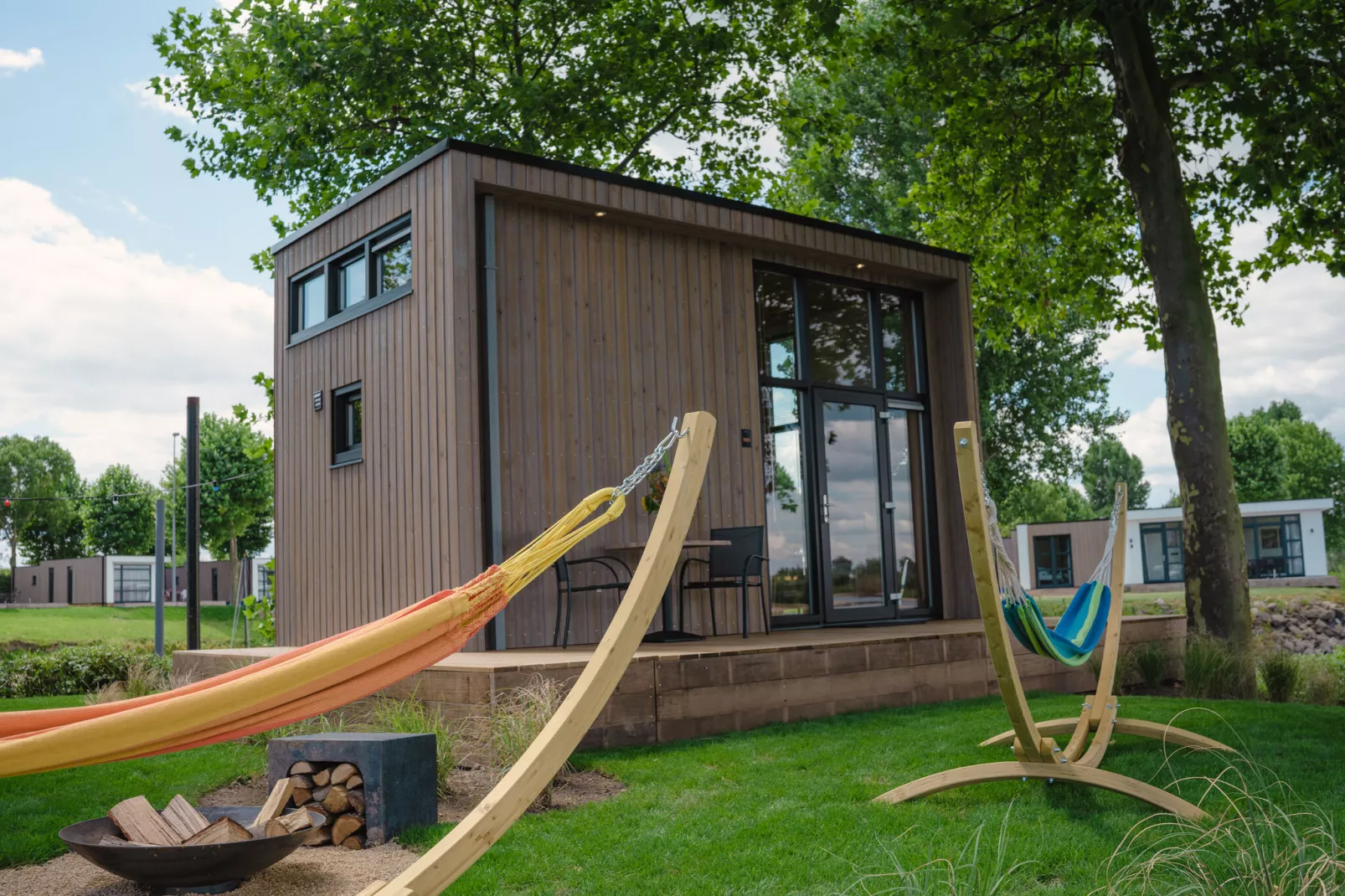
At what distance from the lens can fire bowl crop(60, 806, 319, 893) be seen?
3.30m

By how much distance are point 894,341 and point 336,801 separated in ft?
23.1

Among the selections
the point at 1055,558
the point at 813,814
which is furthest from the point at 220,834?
the point at 1055,558

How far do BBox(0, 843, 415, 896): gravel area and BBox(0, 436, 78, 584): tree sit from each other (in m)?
47.2

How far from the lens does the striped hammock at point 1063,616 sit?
12.2ft

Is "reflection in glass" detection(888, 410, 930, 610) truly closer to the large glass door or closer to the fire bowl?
the large glass door

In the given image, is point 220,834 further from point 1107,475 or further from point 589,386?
point 1107,475

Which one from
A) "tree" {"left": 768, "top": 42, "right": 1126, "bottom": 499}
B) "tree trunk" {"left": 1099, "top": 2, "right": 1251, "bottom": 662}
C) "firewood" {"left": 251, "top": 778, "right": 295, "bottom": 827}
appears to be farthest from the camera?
"tree" {"left": 768, "top": 42, "right": 1126, "bottom": 499}

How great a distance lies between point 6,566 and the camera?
48.2m

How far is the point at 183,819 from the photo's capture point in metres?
3.70

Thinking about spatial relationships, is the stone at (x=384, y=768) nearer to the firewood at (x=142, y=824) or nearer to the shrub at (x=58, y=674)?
the firewood at (x=142, y=824)

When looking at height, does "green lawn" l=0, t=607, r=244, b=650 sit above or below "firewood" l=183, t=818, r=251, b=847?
below

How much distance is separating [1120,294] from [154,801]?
460 inches

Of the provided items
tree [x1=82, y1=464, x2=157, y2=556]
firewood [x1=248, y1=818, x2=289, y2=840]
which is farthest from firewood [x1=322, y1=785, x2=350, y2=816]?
tree [x1=82, y1=464, x2=157, y2=556]

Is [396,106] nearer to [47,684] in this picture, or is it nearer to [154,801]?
[47,684]
